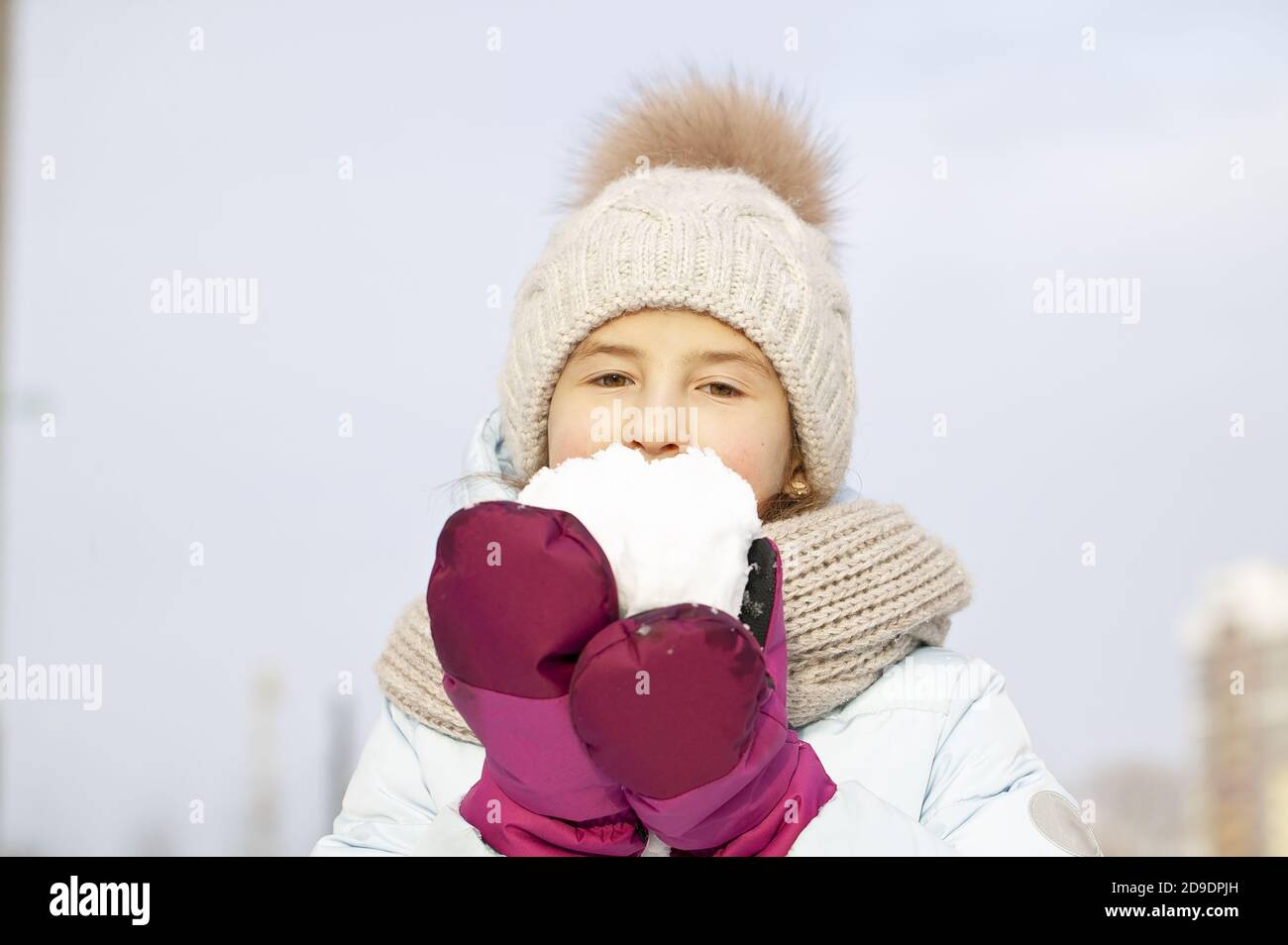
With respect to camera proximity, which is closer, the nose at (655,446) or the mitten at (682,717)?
the mitten at (682,717)

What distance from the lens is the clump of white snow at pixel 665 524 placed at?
0.93 metres

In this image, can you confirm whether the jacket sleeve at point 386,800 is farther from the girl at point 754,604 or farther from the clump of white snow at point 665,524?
the clump of white snow at point 665,524

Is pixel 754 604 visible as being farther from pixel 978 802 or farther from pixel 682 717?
pixel 978 802

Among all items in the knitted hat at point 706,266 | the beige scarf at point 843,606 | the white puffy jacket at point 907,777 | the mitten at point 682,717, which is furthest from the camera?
the knitted hat at point 706,266

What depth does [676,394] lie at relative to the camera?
1.30 m

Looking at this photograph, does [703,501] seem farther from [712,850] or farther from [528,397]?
[528,397]

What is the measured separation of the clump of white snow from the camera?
36.8 inches

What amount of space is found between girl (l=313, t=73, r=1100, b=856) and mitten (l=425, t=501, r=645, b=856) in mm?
12

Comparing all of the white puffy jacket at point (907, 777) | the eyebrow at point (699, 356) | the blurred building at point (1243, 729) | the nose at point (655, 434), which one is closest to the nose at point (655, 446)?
the nose at point (655, 434)

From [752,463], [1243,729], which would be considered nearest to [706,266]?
[752,463]

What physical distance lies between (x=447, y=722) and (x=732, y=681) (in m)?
0.57
